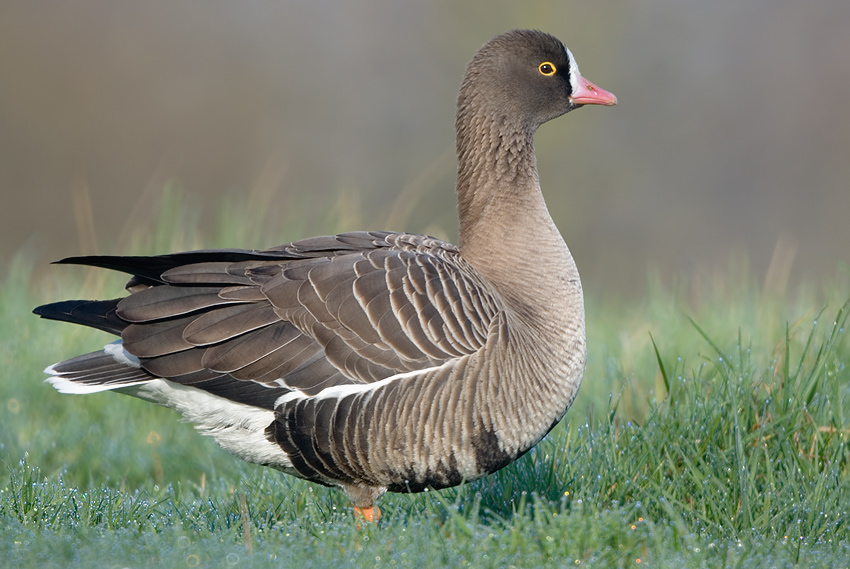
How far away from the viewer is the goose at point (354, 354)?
396 cm

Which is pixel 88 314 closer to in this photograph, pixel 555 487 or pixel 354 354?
pixel 354 354

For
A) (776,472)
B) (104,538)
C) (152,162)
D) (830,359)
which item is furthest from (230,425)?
(152,162)

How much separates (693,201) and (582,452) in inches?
567

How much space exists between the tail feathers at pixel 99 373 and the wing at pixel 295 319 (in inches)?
1.6

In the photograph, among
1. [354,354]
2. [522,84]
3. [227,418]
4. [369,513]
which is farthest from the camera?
→ [522,84]

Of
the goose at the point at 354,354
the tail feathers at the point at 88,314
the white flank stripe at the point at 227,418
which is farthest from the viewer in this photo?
the tail feathers at the point at 88,314

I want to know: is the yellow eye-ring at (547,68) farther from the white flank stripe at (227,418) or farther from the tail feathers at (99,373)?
the tail feathers at (99,373)

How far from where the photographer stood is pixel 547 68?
16.0 ft

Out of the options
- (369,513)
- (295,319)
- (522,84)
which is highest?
(522,84)

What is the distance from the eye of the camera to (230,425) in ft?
13.7

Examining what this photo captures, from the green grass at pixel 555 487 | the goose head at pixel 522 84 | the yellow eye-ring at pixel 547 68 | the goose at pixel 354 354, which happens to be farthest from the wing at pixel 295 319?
the yellow eye-ring at pixel 547 68

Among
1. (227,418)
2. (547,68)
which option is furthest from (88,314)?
(547,68)

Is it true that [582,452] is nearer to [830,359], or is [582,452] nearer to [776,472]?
[776,472]

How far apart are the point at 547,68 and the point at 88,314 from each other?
2.63 m
